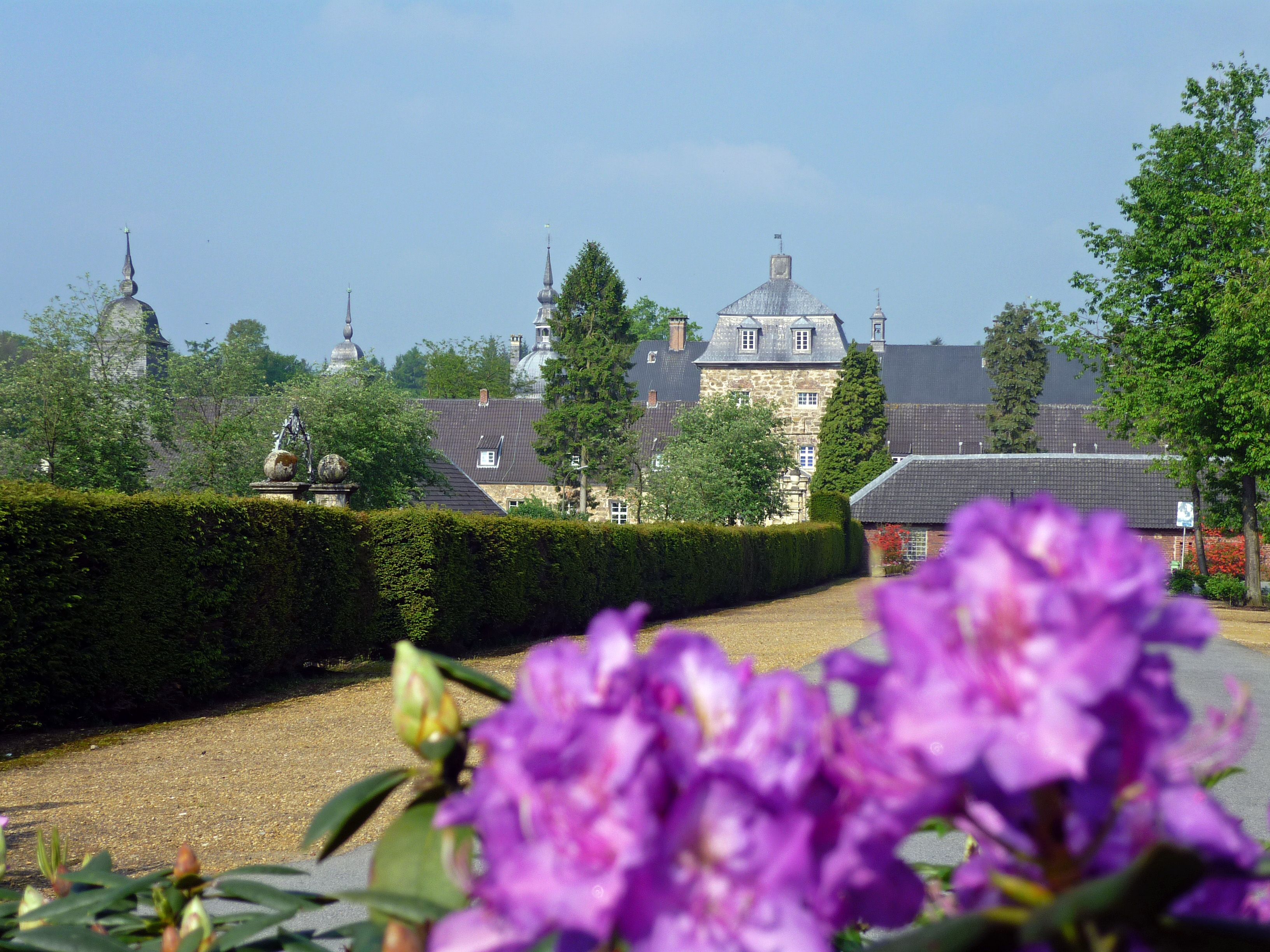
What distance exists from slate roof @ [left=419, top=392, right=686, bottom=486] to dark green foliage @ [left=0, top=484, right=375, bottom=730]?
40.4 meters

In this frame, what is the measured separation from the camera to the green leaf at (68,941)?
3.38ft

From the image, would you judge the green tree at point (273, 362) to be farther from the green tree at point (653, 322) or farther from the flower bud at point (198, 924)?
the flower bud at point (198, 924)

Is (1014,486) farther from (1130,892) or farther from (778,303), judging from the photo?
(1130,892)

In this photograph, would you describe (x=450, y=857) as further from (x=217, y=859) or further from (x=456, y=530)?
(x=456, y=530)

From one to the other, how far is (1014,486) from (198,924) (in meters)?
42.1

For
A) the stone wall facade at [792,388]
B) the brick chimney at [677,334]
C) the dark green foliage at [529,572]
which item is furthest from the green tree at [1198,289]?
the brick chimney at [677,334]

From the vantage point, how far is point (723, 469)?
34062 mm

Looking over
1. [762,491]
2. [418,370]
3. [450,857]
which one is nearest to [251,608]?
[450,857]

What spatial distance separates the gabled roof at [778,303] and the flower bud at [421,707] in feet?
184

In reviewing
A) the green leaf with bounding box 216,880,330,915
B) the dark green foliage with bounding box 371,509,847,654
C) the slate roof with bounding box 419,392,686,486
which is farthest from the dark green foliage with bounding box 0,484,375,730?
the slate roof with bounding box 419,392,686,486

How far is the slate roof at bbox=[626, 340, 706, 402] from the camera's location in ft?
217

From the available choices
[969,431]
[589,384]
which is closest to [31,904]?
[589,384]

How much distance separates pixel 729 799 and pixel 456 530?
13887 mm

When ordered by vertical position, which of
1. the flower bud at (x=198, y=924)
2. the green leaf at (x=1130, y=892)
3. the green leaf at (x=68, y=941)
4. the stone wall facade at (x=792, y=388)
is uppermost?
the stone wall facade at (x=792, y=388)
